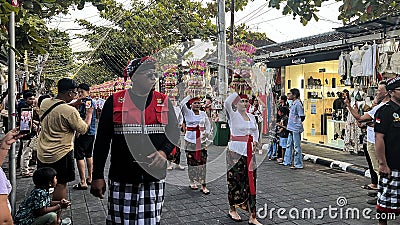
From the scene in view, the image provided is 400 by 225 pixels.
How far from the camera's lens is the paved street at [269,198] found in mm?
4867

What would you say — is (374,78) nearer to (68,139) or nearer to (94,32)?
(68,139)

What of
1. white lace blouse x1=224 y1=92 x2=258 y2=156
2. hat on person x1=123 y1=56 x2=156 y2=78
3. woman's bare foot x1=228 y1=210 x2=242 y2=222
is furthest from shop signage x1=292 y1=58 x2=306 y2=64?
hat on person x1=123 y1=56 x2=156 y2=78

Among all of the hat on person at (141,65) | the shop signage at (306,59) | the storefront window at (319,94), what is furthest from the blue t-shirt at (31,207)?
the storefront window at (319,94)

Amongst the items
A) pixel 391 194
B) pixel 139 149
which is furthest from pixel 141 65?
pixel 391 194

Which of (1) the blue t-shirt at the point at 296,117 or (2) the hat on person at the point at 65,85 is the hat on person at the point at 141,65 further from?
(1) the blue t-shirt at the point at 296,117

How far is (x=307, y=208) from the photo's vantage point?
5.28 metres

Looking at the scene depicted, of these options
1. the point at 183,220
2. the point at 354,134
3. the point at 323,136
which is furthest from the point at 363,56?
the point at 183,220

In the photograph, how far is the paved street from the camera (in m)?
4.87

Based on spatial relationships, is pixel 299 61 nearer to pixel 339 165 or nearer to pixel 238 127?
pixel 339 165

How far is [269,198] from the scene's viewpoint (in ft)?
19.2

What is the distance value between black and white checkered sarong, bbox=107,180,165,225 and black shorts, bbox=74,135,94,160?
3.58 meters

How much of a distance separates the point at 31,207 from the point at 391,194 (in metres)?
3.72

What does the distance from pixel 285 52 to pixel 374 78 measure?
16.0ft

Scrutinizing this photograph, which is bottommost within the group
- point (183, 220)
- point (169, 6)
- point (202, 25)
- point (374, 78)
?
point (183, 220)
